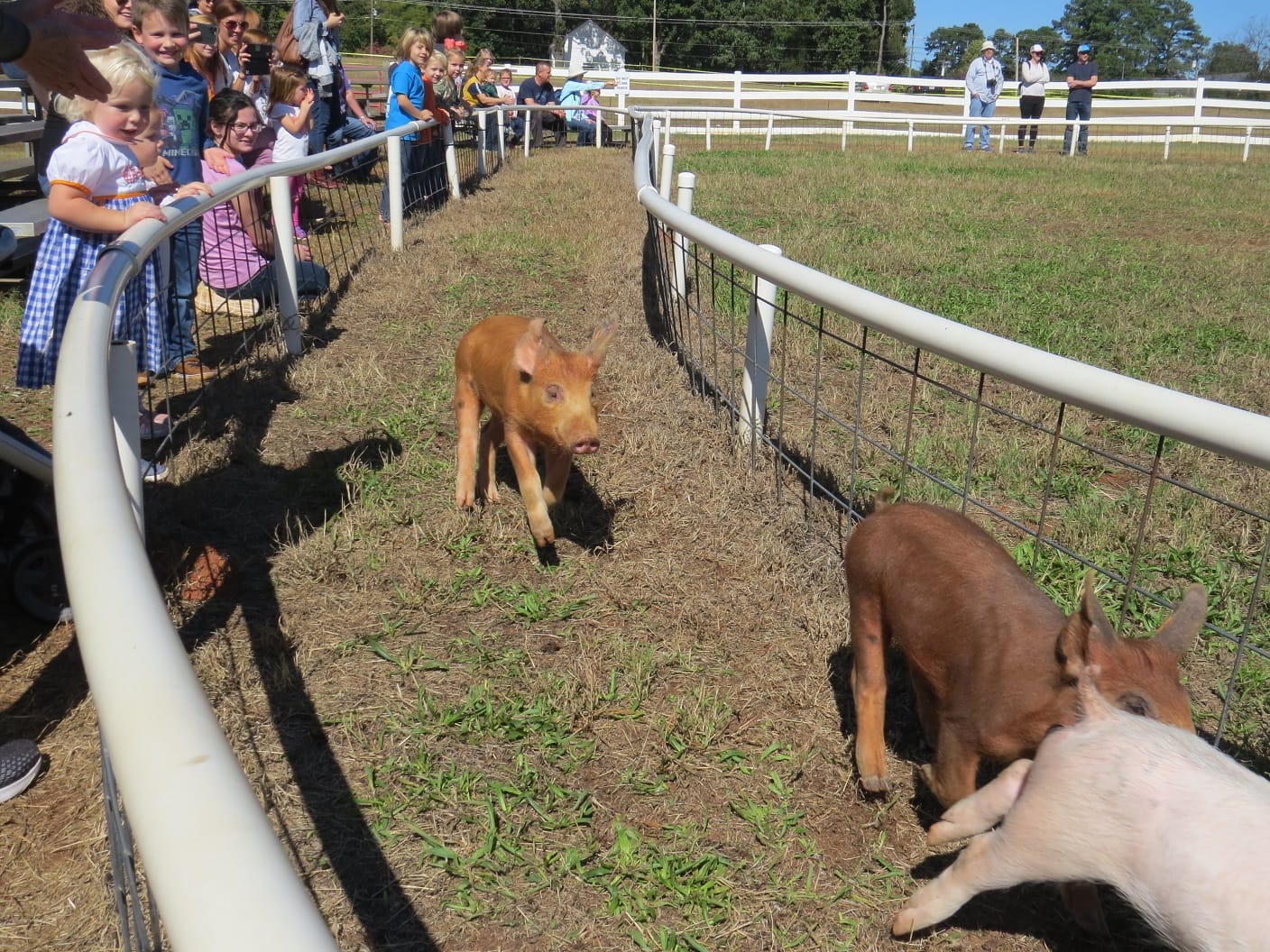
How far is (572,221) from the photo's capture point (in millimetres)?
11508

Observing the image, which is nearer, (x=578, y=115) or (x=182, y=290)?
(x=182, y=290)

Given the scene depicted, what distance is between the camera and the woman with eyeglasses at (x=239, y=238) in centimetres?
717

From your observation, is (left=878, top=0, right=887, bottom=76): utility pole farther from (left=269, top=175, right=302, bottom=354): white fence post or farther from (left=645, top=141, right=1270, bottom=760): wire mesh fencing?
(left=645, top=141, right=1270, bottom=760): wire mesh fencing

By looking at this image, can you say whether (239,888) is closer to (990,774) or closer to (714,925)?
(714,925)

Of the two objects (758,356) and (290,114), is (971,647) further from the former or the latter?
(290,114)

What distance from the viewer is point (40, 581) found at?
147 inches

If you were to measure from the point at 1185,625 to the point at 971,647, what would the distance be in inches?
19.5

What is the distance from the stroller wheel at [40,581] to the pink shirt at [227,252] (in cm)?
375

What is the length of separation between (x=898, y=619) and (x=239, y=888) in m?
2.28

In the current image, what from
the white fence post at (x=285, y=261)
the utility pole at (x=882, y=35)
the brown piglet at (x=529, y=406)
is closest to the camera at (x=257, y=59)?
the white fence post at (x=285, y=261)

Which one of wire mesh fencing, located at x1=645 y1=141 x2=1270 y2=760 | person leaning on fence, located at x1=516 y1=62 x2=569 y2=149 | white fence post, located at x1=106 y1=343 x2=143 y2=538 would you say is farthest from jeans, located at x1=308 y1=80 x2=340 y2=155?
person leaning on fence, located at x1=516 y1=62 x2=569 y2=149

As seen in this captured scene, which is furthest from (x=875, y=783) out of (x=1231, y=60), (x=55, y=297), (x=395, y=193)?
(x=1231, y=60)

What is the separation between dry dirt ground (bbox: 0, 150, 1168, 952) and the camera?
257 centimetres

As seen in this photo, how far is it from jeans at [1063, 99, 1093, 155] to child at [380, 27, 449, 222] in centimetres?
1513
